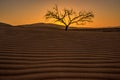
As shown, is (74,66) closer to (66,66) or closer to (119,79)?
(66,66)

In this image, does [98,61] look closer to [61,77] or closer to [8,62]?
[61,77]

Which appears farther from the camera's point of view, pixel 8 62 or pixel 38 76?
pixel 8 62

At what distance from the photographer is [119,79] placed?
1896 millimetres

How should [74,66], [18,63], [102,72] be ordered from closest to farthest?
[102,72] → [74,66] → [18,63]

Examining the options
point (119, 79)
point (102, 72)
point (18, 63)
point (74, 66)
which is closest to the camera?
point (119, 79)

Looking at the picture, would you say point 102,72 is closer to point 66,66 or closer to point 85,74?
point 85,74

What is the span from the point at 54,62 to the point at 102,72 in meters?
0.71

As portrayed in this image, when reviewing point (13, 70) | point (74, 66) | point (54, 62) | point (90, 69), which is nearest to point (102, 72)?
point (90, 69)

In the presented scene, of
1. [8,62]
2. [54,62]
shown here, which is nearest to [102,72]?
[54,62]

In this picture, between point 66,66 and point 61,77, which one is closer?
point 61,77

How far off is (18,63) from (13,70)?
11.6 inches

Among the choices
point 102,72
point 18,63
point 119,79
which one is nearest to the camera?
point 119,79

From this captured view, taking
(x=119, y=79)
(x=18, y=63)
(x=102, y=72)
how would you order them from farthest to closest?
(x=18, y=63) < (x=102, y=72) < (x=119, y=79)

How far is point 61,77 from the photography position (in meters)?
1.90
